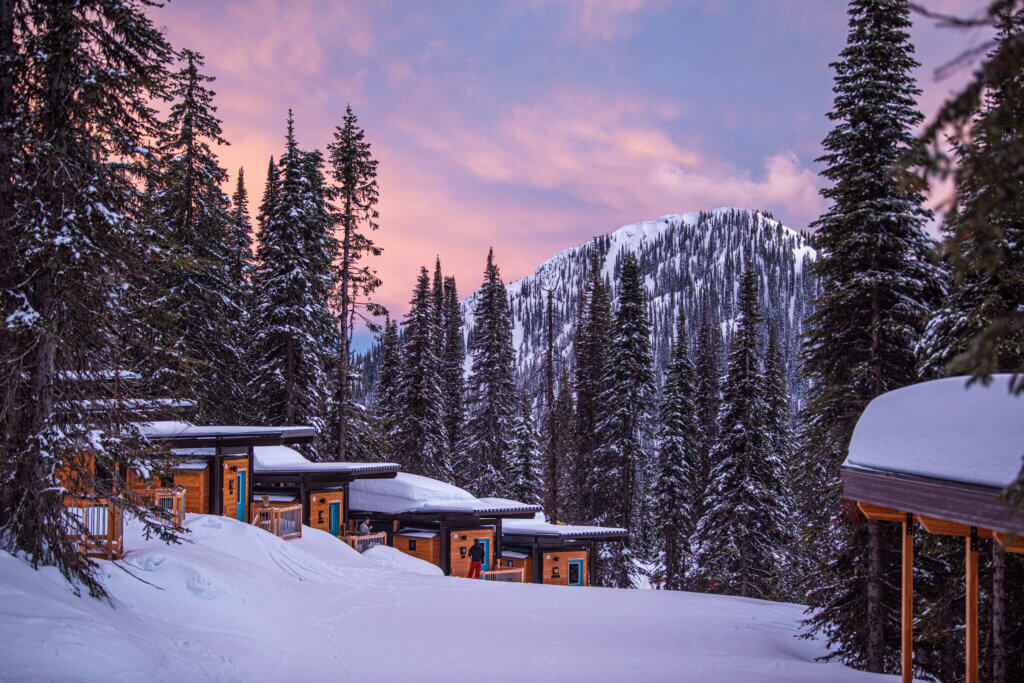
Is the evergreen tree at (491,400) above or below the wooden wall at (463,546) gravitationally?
above

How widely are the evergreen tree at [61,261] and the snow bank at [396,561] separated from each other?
11819 millimetres

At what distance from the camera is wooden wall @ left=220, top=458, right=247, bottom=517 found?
67.9 feet

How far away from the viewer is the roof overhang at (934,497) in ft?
17.6

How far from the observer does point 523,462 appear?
39656 millimetres

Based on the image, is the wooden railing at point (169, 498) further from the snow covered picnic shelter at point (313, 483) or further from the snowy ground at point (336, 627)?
the snow covered picnic shelter at point (313, 483)

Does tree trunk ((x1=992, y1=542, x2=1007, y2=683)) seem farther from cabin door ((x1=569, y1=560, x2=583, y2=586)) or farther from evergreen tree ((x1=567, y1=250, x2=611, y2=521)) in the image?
evergreen tree ((x1=567, y1=250, x2=611, y2=521))

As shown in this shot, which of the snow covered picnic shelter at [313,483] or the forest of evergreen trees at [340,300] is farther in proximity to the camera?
the snow covered picnic shelter at [313,483]

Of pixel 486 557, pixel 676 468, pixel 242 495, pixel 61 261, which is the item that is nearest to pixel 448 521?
pixel 486 557

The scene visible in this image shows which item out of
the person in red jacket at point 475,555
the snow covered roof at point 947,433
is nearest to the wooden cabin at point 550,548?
the person in red jacket at point 475,555

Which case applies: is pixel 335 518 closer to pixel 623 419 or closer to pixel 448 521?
pixel 448 521

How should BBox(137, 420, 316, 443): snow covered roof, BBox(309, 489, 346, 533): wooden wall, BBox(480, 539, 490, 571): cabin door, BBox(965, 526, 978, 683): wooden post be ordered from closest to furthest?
1. BBox(965, 526, 978, 683): wooden post
2. BBox(137, 420, 316, 443): snow covered roof
3. BBox(309, 489, 346, 533): wooden wall
4. BBox(480, 539, 490, 571): cabin door

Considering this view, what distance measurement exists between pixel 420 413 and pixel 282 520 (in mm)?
19358

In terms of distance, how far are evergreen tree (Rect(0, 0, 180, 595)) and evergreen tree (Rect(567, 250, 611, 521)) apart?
28425mm

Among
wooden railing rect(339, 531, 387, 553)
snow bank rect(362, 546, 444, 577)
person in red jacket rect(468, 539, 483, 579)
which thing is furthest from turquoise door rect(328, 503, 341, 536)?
person in red jacket rect(468, 539, 483, 579)
